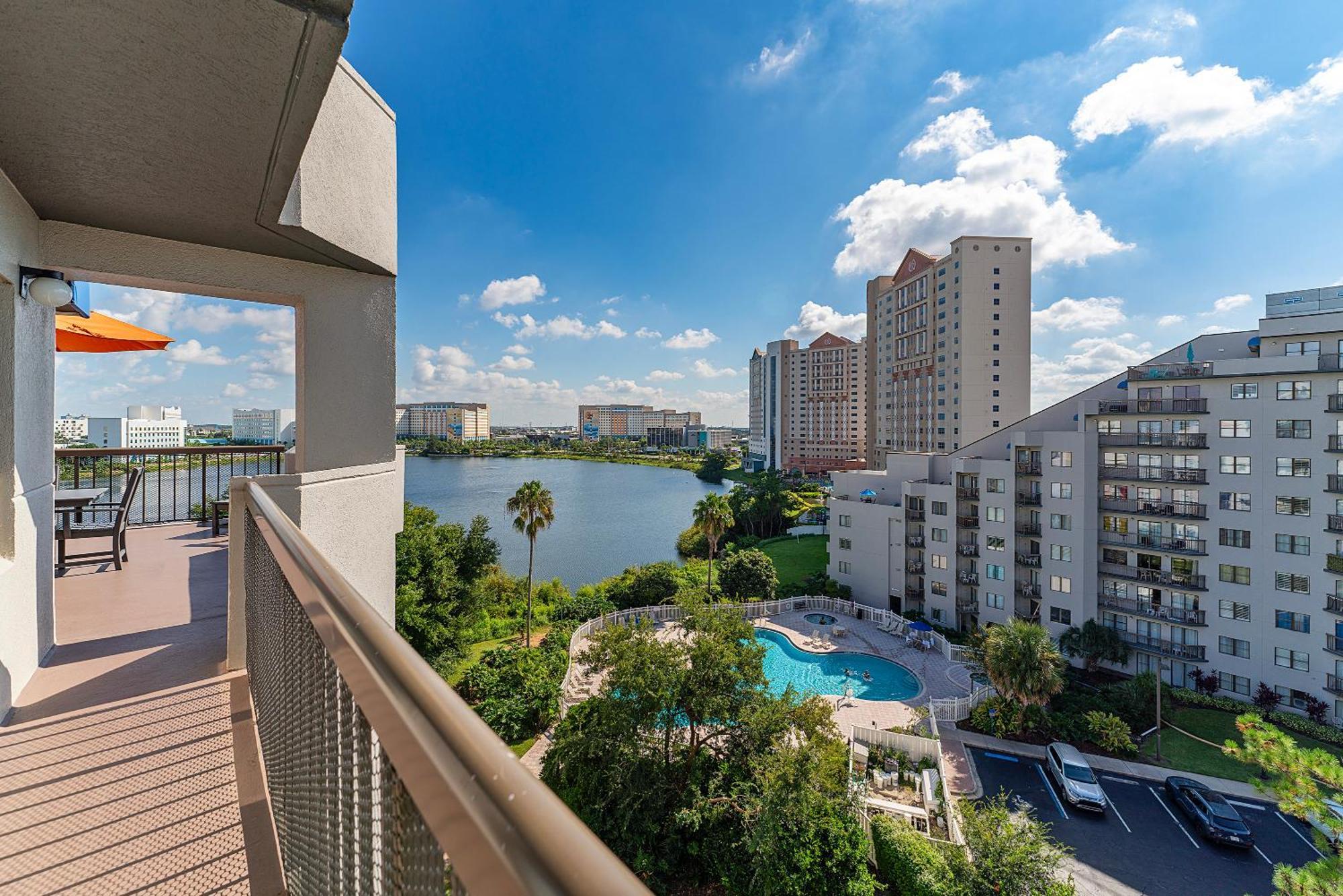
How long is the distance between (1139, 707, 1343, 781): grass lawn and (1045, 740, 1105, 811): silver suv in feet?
8.82

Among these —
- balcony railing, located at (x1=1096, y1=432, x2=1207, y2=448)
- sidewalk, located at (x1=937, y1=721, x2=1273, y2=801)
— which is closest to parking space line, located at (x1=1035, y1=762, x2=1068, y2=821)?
sidewalk, located at (x1=937, y1=721, x2=1273, y2=801)

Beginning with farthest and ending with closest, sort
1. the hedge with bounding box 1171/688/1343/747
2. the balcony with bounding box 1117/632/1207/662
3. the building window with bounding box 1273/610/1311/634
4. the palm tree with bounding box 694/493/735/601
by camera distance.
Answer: the palm tree with bounding box 694/493/735/601 < the balcony with bounding box 1117/632/1207/662 < the building window with bounding box 1273/610/1311/634 < the hedge with bounding box 1171/688/1343/747

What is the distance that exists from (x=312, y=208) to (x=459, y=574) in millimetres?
18576

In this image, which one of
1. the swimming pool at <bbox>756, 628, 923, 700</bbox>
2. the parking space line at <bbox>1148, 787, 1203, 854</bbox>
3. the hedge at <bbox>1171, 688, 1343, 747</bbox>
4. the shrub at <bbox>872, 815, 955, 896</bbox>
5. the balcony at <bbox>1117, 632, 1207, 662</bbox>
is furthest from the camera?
the balcony at <bbox>1117, 632, 1207, 662</bbox>

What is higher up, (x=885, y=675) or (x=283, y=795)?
(x=283, y=795)

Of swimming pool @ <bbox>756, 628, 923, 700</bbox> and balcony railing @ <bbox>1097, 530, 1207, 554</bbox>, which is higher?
balcony railing @ <bbox>1097, 530, 1207, 554</bbox>

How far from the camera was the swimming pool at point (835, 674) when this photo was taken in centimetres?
1681

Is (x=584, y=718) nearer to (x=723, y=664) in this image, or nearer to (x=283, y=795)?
(x=723, y=664)

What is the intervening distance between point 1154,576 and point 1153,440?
15.2ft

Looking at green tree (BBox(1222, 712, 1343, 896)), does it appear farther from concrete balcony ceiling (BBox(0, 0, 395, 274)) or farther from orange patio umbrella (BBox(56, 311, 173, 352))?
orange patio umbrella (BBox(56, 311, 173, 352))

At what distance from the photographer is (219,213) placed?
364 centimetres

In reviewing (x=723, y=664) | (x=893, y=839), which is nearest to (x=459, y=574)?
(x=723, y=664)

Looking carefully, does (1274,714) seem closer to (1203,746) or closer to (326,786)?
(1203,746)

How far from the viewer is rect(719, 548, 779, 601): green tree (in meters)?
24.2
